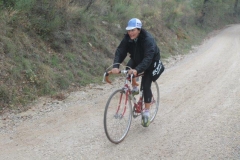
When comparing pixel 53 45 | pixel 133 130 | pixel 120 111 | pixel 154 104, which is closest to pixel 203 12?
pixel 53 45

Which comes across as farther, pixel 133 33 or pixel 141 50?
pixel 141 50

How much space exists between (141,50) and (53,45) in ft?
15.4

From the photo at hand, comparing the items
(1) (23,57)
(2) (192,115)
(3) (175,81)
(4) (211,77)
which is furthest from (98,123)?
(4) (211,77)

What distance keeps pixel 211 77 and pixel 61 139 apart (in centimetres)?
653

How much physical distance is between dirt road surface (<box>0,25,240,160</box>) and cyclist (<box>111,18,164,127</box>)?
0.69m

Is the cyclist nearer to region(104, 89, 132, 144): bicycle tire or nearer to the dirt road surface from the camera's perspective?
region(104, 89, 132, 144): bicycle tire

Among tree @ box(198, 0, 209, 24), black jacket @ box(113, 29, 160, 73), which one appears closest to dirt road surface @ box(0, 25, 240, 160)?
black jacket @ box(113, 29, 160, 73)

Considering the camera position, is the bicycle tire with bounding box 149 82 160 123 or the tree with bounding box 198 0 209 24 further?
the tree with bounding box 198 0 209 24

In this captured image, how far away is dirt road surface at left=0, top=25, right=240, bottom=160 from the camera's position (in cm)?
454

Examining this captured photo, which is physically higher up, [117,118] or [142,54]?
[142,54]

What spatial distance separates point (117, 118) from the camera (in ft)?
15.9

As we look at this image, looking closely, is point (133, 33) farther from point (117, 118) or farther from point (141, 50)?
point (117, 118)

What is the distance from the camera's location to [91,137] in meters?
5.07

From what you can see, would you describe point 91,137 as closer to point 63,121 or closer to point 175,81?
point 63,121
